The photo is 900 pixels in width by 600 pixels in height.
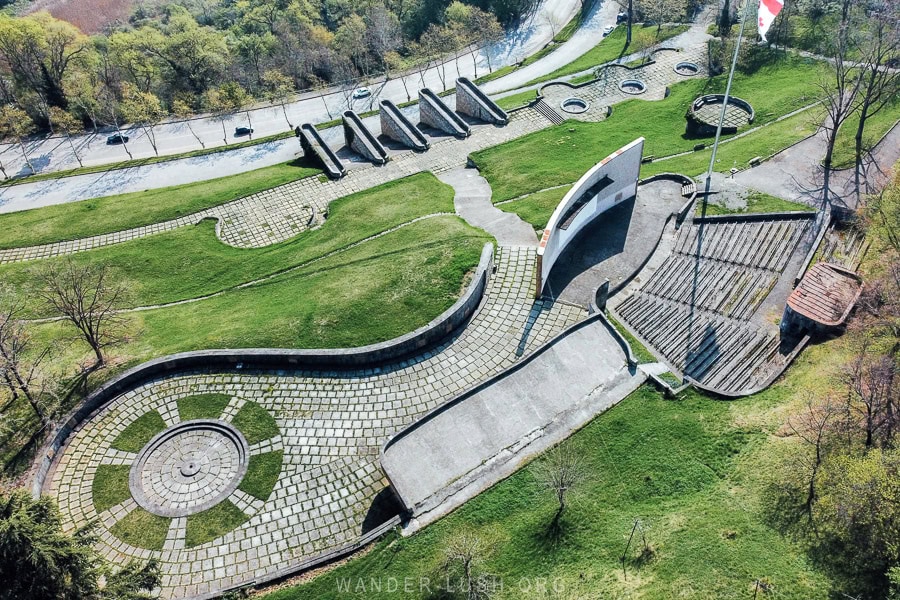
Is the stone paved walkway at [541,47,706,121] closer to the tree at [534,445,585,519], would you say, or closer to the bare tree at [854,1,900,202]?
the bare tree at [854,1,900,202]

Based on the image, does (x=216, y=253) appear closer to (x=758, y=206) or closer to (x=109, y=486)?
(x=109, y=486)

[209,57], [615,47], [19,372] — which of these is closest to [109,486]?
[19,372]

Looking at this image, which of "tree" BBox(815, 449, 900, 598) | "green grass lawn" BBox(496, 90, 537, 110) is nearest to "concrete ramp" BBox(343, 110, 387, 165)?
"green grass lawn" BBox(496, 90, 537, 110)

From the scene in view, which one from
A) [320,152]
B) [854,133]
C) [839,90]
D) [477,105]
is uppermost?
[839,90]

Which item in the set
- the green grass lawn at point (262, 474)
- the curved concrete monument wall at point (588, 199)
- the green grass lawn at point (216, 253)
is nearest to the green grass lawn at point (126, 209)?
the green grass lawn at point (216, 253)

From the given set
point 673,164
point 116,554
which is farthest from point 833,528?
point 673,164

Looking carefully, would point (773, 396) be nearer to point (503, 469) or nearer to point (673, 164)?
point (503, 469)
